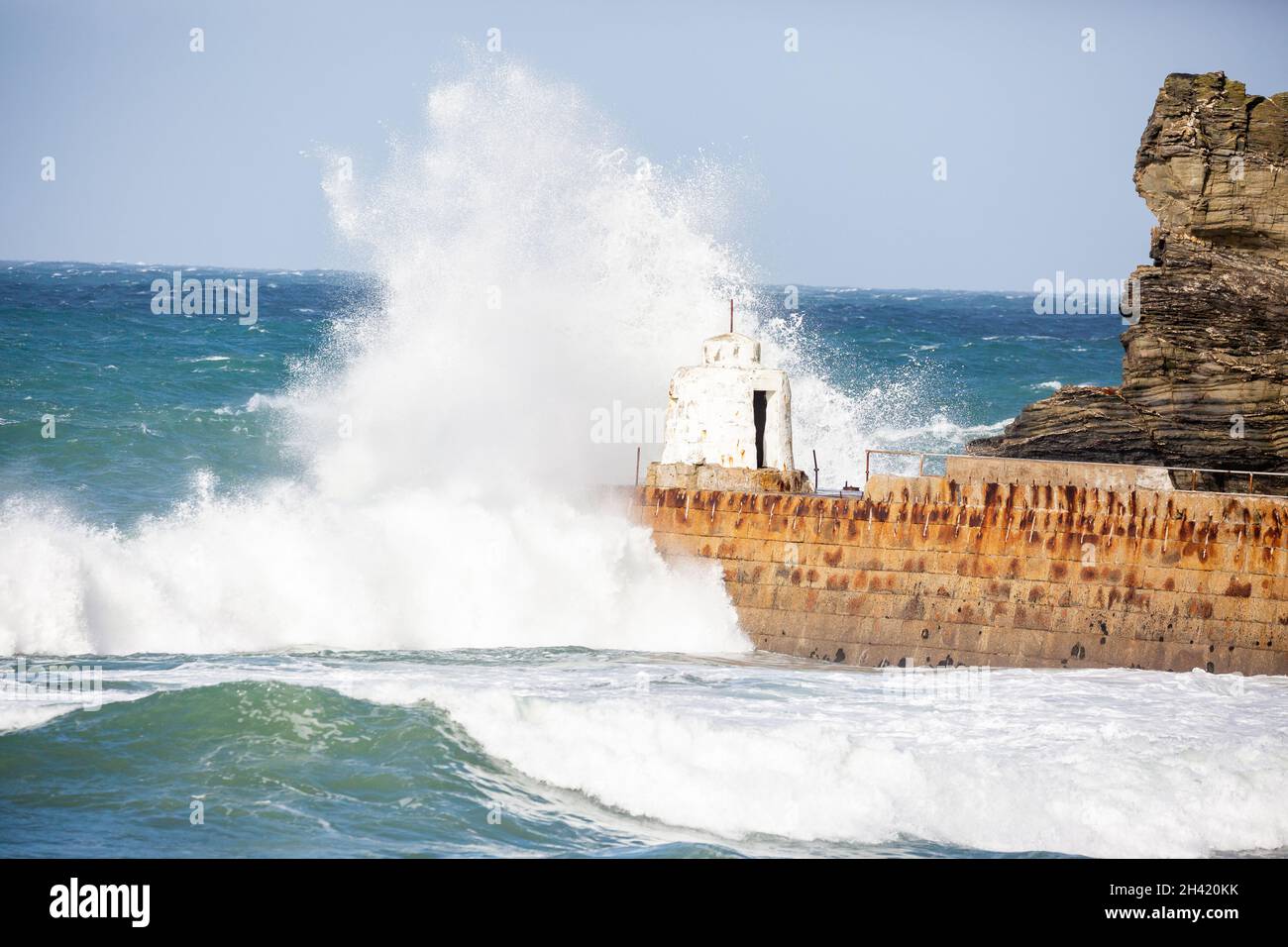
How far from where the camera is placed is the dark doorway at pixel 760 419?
50.2 feet

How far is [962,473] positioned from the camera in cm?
1448

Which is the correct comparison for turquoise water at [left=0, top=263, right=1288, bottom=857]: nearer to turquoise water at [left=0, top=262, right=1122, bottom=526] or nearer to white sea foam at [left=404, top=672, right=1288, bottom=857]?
white sea foam at [left=404, top=672, right=1288, bottom=857]

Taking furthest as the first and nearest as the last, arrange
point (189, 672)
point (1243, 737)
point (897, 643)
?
point (897, 643) → point (189, 672) → point (1243, 737)

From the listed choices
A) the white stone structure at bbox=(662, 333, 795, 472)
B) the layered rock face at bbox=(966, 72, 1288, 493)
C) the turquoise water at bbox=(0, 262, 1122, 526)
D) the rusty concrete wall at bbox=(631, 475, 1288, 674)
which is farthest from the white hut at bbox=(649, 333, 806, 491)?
the layered rock face at bbox=(966, 72, 1288, 493)

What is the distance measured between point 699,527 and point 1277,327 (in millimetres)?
9277

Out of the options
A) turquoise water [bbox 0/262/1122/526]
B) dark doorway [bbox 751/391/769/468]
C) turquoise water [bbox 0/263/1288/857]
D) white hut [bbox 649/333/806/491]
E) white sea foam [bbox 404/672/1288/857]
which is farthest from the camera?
turquoise water [bbox 0/262/1122/526]

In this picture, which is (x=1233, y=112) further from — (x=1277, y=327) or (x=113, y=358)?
(x=113, y=358)

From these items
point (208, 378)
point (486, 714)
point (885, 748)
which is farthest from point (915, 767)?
point (208, 378)

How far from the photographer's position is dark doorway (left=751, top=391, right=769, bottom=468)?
602 inches

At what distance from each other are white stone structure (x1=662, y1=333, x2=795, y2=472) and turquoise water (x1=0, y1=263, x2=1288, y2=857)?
4.08ft

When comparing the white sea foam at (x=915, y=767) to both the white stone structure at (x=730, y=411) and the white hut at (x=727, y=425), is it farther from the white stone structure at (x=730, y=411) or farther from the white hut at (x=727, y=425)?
the white stone structure at (x=730, y=411)

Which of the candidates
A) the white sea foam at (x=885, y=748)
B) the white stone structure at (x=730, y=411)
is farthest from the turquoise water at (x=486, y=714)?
the white stone structure at (x=730, y=411)

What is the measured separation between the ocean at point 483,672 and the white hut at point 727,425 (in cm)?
91
